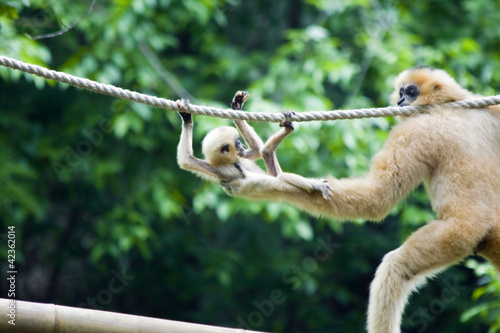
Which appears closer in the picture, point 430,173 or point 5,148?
point 430,173

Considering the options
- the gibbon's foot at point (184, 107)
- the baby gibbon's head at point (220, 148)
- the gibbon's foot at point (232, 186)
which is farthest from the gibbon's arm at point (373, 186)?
the gibbon's foot at point (184, 107)

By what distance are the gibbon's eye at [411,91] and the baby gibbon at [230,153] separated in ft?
3.03

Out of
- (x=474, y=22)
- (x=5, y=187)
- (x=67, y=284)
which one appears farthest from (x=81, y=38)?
(x=474, y=22)

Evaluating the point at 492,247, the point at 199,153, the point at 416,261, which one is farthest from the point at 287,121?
the point at 199,153

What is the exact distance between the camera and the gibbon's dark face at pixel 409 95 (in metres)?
3.95

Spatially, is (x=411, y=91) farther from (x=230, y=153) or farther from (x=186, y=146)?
(x=186, y=146)

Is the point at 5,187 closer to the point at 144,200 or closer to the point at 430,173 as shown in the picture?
the point at 144,200

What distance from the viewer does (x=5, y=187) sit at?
6.61m

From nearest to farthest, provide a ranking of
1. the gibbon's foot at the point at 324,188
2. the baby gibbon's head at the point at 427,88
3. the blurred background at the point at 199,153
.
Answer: the gibbon's foot at the point at 324,188 → the baby gibbon's head at the point at 427,88 → the blurred background at the point at 199,153

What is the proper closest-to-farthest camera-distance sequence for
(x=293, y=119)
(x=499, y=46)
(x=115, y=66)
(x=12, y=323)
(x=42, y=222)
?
(x=12, y=323) → (x=293, y=119) → (x=115, y=66) → (x=499, y=46) → (x=42, y=222)

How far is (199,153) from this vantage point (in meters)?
8.07

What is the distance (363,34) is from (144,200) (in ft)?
12.0

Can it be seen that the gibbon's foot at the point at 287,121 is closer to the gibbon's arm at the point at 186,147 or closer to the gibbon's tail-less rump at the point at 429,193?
the gibbon's tail-less rump at the point at 429,193

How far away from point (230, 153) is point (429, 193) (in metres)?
1.32
